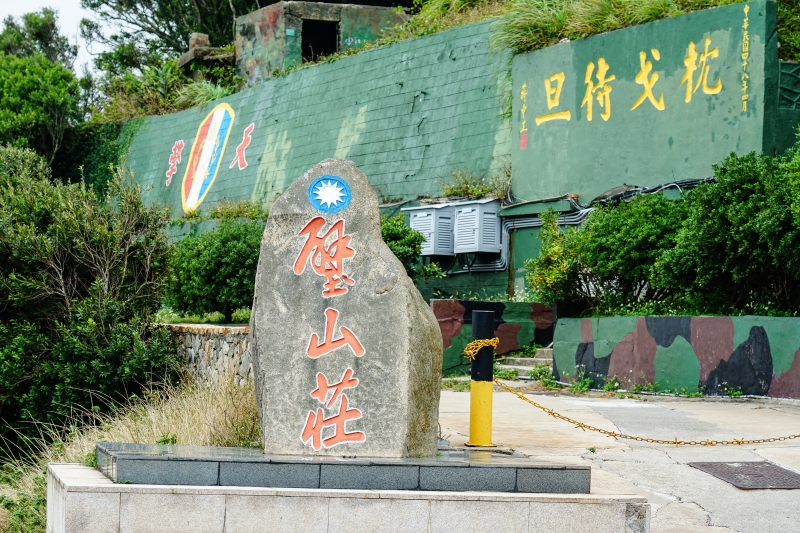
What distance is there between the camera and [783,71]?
13.6 m

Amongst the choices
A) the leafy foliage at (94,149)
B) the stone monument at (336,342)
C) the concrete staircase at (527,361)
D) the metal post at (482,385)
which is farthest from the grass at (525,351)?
the leafy foliage at (94,149)

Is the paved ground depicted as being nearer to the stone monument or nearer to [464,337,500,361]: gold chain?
[464,337,500,361]: gold chain

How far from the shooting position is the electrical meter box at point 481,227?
17531 mm

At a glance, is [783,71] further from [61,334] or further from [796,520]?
[61,334]

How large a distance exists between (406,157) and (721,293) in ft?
28.0

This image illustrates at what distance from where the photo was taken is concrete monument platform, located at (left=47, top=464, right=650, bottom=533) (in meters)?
5.69

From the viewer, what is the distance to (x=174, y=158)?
92.9 feet

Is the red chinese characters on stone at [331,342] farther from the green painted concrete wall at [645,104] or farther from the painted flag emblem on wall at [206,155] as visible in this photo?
the painted flag emblem on wall at [206,155]

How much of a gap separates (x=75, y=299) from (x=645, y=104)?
28.1 feet

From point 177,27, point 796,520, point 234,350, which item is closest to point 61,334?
point 234,350

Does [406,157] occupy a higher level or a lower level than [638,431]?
higher

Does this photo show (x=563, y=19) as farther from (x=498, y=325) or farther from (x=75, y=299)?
(x=75, y=299)

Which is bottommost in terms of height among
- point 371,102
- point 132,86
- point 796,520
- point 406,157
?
point 796,520

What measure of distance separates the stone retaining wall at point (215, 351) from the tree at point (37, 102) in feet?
58.4
